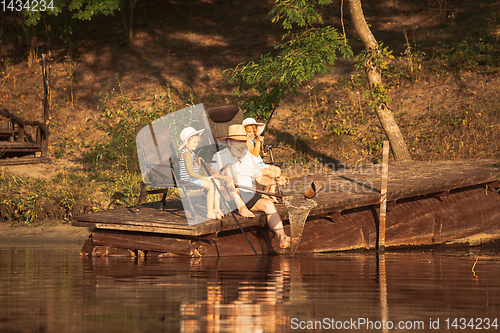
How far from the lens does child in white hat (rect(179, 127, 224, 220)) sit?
8219 millimetres

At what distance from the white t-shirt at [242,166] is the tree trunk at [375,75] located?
6.01 m

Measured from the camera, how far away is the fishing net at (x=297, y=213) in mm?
8547

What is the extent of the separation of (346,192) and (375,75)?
519cm

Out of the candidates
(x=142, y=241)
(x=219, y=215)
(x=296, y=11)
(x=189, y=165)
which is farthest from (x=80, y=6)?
(x=219, y=215)

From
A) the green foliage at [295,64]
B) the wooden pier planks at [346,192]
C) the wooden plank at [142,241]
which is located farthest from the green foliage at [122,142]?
the wooden plank at [142,241]

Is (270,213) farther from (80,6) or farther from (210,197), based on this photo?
(80,6)

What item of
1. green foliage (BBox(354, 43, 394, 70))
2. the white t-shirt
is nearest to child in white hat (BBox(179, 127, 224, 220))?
the white t-shirt

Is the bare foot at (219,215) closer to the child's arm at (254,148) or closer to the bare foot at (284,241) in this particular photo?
the bare foot at (284,241)

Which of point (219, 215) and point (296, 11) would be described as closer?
point (219, 215)

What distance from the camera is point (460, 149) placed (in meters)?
15.2

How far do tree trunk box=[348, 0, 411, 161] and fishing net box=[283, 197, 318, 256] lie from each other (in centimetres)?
609

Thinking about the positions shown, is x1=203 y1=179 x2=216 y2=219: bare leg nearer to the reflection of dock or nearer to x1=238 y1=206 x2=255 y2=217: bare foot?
the reflection of dock

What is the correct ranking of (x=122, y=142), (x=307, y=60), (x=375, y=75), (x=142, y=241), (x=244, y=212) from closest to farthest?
(x=244, y=212), (x=142, y=241), (x=307, y=60), (x=375, y=75), (x=122, y=142)

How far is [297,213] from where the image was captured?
8562 mm
